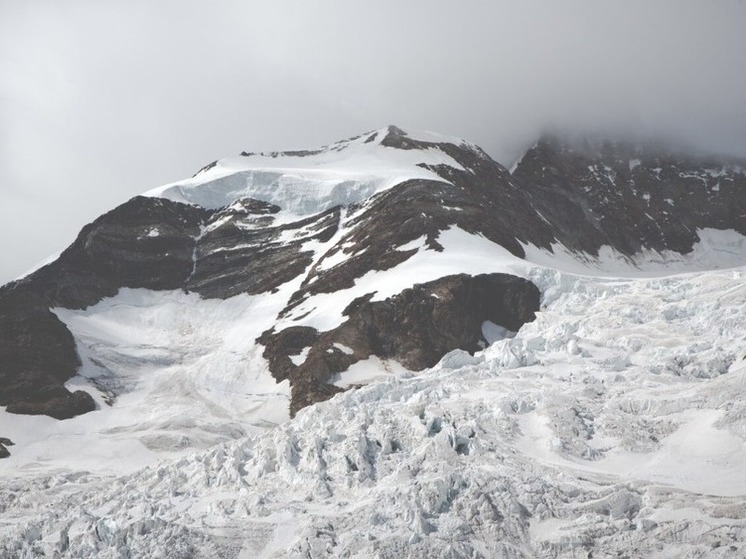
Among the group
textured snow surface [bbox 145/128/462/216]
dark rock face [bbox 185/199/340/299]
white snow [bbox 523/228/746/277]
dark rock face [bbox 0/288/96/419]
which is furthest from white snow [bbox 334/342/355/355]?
white snow [bbox 523/228/746/277]

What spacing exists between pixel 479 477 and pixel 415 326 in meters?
32.4

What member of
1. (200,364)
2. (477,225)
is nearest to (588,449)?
(200,364)

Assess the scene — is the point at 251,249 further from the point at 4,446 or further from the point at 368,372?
the point at 4,446

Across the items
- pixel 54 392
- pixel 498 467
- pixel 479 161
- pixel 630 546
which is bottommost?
pixel 630 546

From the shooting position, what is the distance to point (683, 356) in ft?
129

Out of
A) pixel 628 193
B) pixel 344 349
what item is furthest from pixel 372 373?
pixel 628 193

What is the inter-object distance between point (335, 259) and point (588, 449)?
52113 millimetres

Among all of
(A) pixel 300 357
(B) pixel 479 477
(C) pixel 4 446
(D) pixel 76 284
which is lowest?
(B) pixel 479 477

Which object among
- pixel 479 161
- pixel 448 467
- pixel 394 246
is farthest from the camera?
pixel 479 161

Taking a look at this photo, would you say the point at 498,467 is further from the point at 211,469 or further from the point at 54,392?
the point at 54,392

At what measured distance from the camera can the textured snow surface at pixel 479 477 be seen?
2725cm

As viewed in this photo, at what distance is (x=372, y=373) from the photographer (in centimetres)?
5912

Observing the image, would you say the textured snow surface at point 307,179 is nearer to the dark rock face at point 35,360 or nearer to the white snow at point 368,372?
the dark rock face at point 35,360

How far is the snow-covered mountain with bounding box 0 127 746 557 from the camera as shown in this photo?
2916cm
